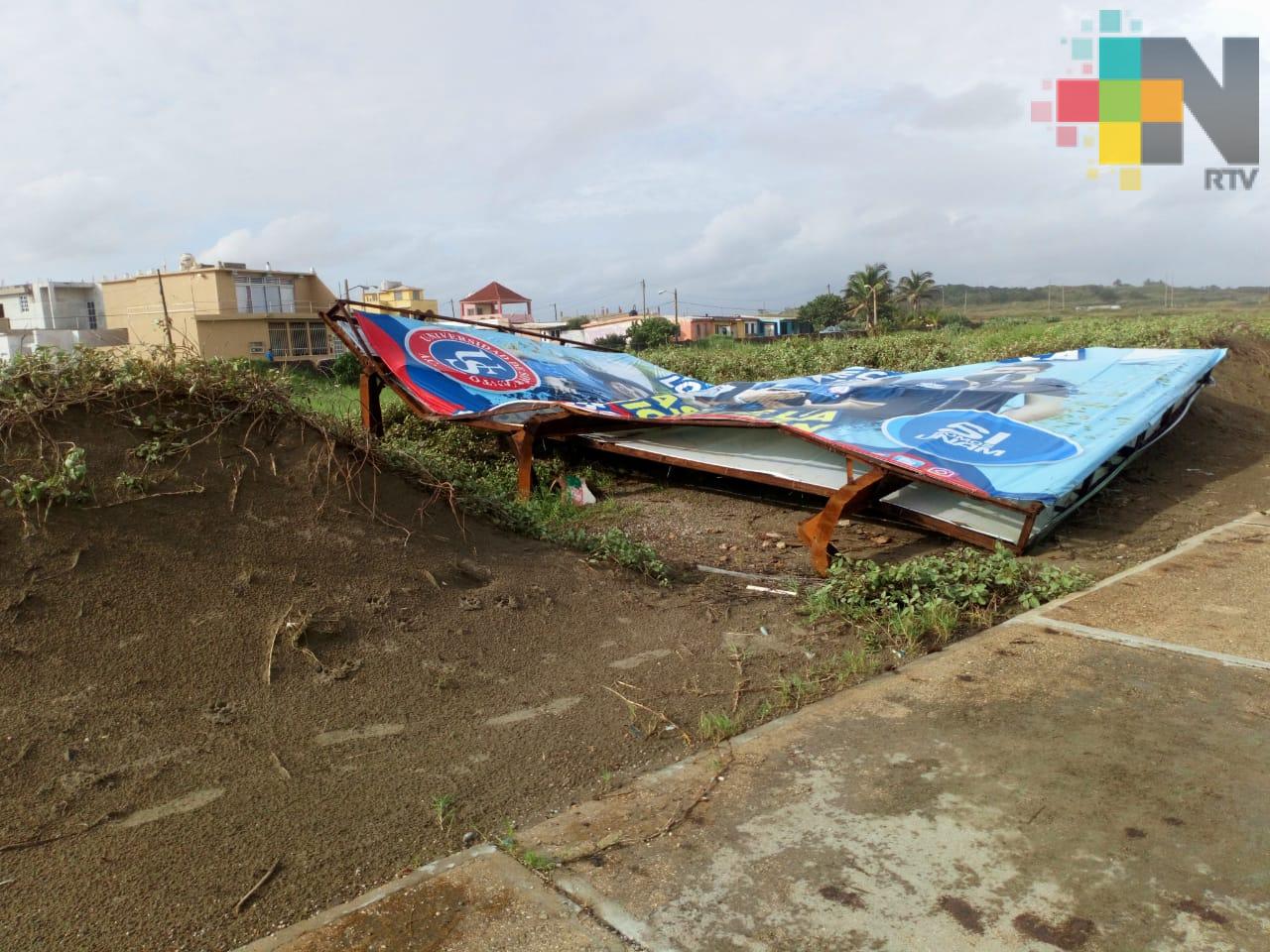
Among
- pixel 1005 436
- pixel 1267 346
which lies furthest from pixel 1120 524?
pixel 1267 346

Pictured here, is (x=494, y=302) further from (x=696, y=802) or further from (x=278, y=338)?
(x=696, y=802)

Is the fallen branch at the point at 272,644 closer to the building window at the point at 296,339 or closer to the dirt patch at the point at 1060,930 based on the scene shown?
the dirt patch at the point at 1060,930

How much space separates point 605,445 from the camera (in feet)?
28.4

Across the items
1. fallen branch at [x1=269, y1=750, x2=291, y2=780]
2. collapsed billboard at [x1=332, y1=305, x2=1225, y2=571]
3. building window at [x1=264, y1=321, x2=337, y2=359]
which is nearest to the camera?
fallen branch at [x1=269, y1=750, x2=291, y2=780]

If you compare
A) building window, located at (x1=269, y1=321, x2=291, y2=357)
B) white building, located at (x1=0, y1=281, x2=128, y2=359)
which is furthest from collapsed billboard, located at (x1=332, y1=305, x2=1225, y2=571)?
white building, located at (x1=0, y1=281, x2=128, y2=359)

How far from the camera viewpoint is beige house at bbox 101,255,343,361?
4538 centimetres

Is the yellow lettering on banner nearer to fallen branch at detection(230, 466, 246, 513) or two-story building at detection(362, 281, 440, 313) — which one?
fallen branch at detection(230, 466, 246, 513)

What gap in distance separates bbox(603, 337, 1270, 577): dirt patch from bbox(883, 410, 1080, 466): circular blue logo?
2.36ft

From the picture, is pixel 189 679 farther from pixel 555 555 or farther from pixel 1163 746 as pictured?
pixel 1163 746

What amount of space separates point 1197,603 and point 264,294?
54593 millimetres

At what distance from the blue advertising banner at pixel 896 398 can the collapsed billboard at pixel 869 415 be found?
19mm

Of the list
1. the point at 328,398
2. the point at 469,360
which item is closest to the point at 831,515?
the point at 469,360

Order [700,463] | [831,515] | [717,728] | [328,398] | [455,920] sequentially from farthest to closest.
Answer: [328,398] < [700,463] < [831,515] < [717,728] < [455,920]

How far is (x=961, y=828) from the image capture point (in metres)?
2.66
